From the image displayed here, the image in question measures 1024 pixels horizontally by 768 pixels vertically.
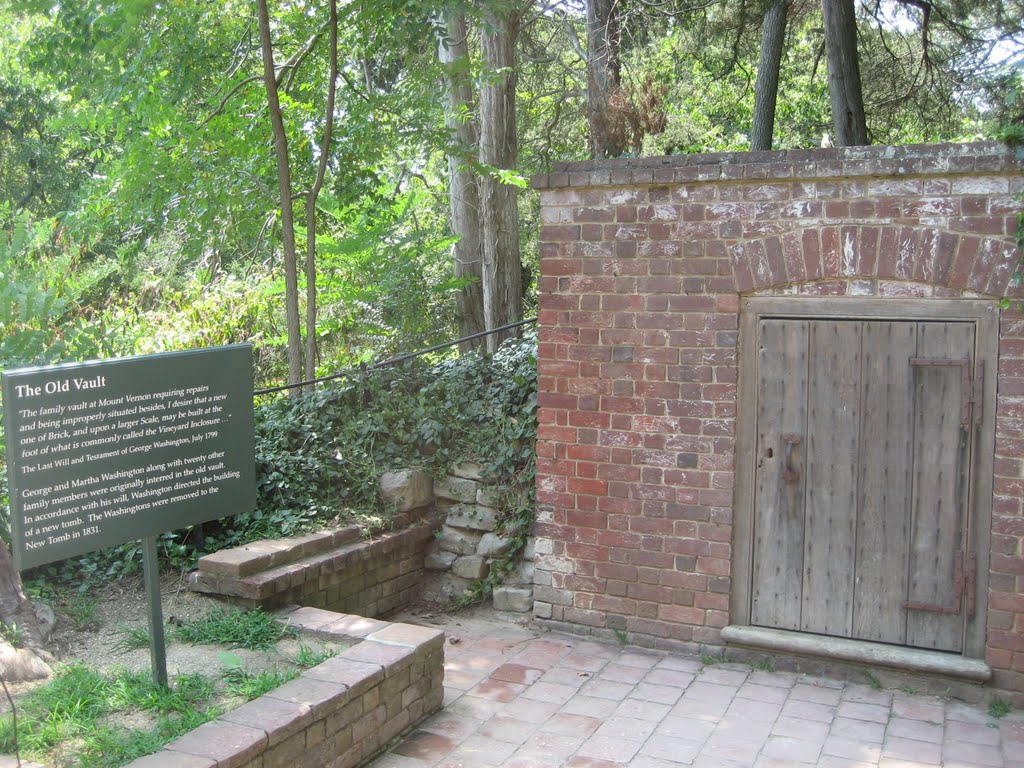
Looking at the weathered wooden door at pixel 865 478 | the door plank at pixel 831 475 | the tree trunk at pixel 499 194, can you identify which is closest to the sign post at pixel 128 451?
the weathered wooden door at pixel 865 478

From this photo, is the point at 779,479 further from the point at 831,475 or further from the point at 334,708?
the point at 334,708

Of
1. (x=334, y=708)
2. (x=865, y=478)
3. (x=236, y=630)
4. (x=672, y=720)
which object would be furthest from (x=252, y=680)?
(x=865, y=478)

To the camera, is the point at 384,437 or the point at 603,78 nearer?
the point at 384,437

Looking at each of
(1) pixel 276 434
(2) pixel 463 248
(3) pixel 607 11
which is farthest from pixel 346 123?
(3) pixel 607 11

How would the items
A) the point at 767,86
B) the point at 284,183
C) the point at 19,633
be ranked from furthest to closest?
the point at 767,86 → the point at 284,183 → the point at 19,633

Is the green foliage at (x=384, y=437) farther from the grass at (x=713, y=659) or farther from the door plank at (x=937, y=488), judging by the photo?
the door plank at (x=937, y=488)

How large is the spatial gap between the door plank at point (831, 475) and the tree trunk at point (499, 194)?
715 cm

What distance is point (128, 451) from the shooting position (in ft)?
12.9

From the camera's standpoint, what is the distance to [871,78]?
11641 mm

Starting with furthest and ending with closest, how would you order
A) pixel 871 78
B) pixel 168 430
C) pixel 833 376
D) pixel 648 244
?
1. pixel 871 78
2. pixel 648 244
3. pixel 833 376
4. pixel 168 430

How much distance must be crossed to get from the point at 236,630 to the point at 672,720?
7.47ft

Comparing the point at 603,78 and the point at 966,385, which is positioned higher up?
the point at 603,78

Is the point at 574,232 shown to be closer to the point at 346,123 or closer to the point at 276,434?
the point at 276,434

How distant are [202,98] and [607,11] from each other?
6.50 m
